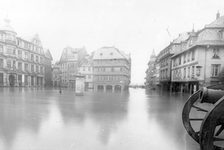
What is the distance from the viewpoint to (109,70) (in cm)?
4047

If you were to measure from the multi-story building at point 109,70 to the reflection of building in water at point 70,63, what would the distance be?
10052mm

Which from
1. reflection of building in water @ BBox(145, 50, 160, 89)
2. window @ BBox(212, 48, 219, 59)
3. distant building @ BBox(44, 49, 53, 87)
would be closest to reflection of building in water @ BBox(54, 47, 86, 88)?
distant building @ BBox(44, 49, 53, 87)

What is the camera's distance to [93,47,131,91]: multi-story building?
39.5 metres

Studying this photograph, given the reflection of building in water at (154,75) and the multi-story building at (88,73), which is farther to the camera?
the reflection of building in water at (154,75)

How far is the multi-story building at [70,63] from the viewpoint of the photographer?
1921 inches

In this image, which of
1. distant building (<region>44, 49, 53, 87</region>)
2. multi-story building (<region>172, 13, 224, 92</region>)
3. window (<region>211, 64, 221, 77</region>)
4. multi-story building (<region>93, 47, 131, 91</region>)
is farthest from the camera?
distant building (<region>44, 49, 53, 87</region>)

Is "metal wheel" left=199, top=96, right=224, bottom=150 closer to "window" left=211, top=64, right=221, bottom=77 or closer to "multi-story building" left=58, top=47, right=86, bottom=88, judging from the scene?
"window" left=211, top=64, right=221, bottom=77

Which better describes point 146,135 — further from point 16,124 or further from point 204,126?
point 16,124

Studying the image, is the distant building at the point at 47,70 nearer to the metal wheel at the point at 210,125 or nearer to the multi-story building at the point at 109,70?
the multi-story building at the point at 109,70

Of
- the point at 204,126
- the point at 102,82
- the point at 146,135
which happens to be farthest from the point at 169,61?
the point at 204,126

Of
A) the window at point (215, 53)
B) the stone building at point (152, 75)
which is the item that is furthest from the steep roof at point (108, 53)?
the window at point (215, 53)

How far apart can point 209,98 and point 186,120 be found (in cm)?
90

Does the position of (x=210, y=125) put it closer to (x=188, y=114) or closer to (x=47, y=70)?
(x=188, y=114)

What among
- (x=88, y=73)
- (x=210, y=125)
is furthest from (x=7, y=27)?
(x=210, y=125)
